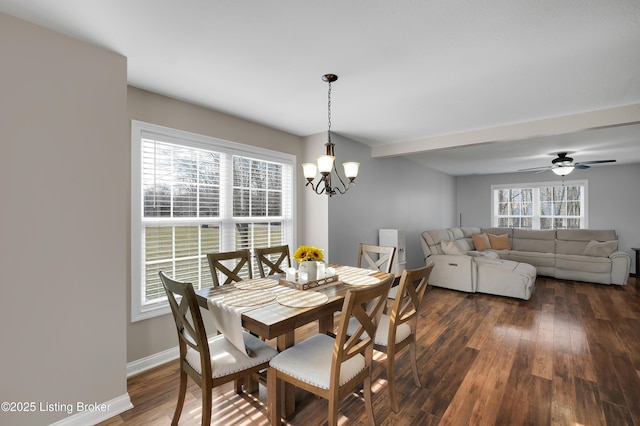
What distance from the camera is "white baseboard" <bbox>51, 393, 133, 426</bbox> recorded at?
1889 millimetres

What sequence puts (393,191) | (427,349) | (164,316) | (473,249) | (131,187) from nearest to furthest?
(131,187) → (164,316) → (427,349) → (393,191) → (473,249)

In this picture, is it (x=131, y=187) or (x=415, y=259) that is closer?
(x=131, y=187)

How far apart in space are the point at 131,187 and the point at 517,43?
123 inches

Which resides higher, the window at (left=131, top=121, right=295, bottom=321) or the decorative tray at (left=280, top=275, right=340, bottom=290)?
the window at (left=131, top=121, right=295, bottom=321)

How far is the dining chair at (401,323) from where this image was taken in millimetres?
2012

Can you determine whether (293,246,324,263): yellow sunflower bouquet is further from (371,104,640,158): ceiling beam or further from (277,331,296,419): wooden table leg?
(371,104,640,158): ceiling beam

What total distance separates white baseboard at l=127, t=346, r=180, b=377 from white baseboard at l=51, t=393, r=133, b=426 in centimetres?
50

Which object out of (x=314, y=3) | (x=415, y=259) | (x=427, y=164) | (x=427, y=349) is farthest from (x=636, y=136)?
(x=314, y=3)

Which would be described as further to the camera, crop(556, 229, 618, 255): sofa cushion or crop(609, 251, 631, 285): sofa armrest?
crop(556, 229, 618, 255): sofa cushion

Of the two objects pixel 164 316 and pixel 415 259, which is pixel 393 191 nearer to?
pixel 415 259

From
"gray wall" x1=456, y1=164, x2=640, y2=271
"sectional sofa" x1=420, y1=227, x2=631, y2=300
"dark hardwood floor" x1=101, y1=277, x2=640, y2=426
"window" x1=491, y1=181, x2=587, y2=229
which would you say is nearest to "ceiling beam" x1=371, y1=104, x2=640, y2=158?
"sectional sofa" x1=420, y1=227, x2=631, y2=300

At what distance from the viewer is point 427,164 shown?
6.67m

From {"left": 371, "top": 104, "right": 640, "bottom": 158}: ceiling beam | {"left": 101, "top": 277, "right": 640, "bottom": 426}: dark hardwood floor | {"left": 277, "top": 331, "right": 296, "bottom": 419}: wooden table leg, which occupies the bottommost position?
{"left": 101, "top": 277, "right": 640, "bottom": 426}: dark hardwood floor

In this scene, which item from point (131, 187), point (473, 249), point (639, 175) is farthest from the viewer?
point (473, 249)
